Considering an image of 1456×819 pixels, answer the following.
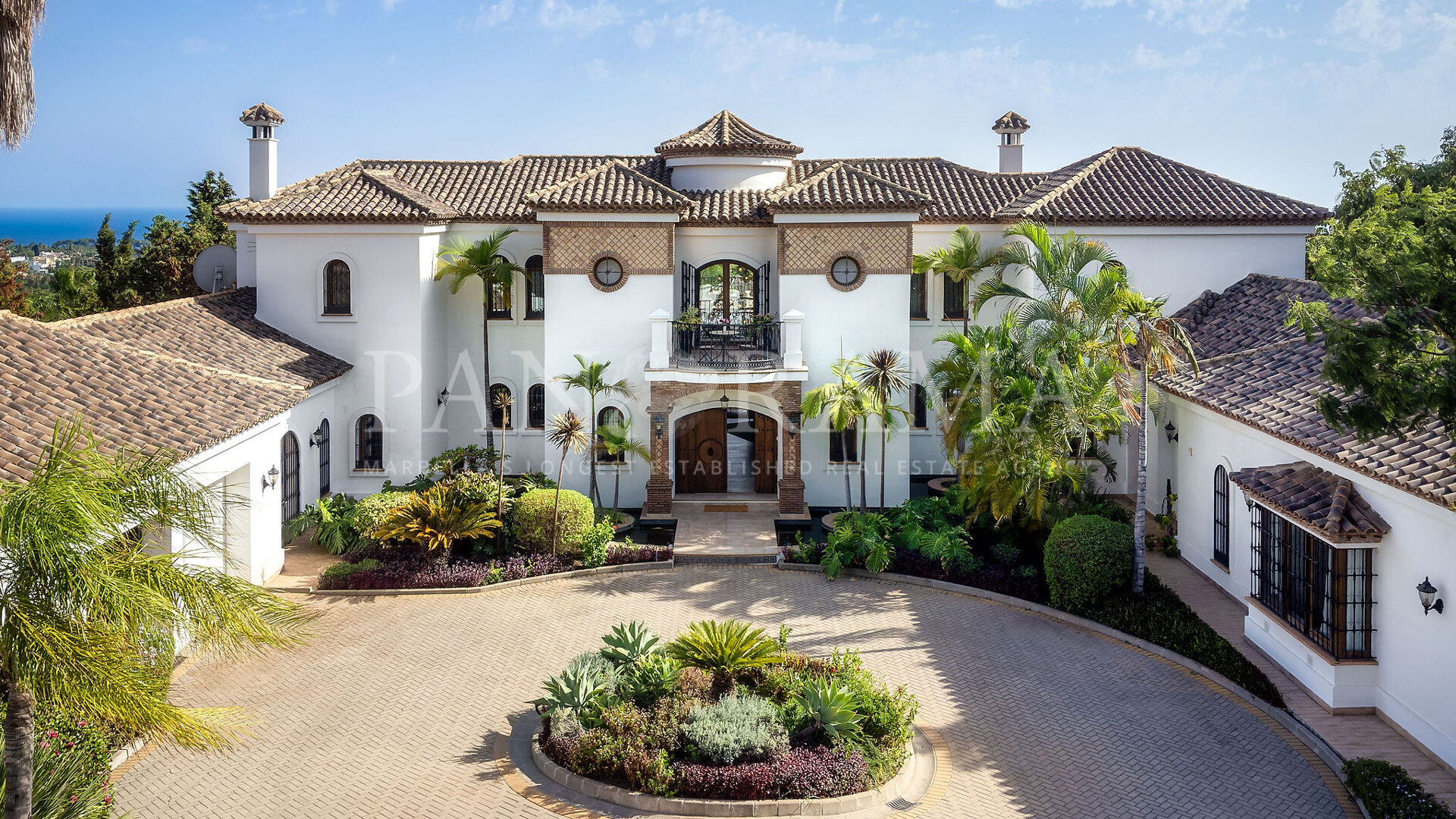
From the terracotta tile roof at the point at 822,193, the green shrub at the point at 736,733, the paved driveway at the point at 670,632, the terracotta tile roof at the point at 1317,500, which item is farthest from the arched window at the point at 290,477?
the terracotta tile roof at the point at 1317,500

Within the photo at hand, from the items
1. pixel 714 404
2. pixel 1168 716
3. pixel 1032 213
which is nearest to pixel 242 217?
pixel 714 404

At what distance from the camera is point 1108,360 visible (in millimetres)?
18641

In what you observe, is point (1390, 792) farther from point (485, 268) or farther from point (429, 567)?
point (485, 268)

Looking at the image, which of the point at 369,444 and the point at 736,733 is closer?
the point at 736,733

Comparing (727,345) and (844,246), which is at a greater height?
(844,246)

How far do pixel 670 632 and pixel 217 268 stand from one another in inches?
750

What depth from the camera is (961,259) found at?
2492 cm

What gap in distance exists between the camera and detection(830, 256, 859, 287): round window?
24.9m

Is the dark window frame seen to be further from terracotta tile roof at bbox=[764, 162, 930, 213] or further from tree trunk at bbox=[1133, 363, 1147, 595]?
terracotta tile roof at bbox=[764, 162, 930, 213]

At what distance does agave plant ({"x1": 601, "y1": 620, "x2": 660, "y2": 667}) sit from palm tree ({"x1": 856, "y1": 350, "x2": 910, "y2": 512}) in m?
9.38

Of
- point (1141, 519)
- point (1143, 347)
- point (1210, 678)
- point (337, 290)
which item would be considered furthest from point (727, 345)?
point (1210, 678)

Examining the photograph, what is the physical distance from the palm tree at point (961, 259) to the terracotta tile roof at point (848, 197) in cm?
131

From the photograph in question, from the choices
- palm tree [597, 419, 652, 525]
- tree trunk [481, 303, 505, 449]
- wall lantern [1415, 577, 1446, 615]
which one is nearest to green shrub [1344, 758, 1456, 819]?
wall lantern [1415, 577, 1446, 615]

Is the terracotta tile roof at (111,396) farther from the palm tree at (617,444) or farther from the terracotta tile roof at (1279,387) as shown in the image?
the terracotta tile roof at (1279,387)
